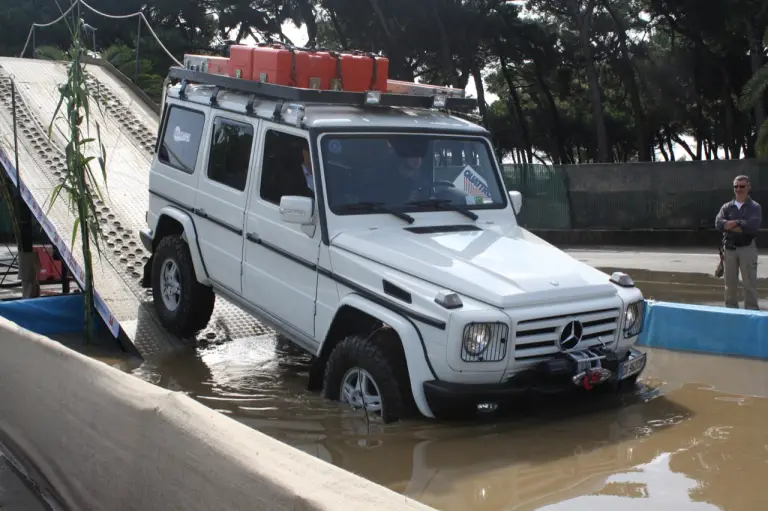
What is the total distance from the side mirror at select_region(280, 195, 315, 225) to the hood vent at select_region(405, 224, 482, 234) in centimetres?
68

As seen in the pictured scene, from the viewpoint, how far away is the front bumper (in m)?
5.16

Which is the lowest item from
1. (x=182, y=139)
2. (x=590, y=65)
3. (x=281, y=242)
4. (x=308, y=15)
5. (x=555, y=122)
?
(x=281, y=242)

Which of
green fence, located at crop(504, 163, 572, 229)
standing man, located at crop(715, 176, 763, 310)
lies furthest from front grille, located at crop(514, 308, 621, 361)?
green fence, located at crop(504, 163, 572, 229)

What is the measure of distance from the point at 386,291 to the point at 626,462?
5.59 ft

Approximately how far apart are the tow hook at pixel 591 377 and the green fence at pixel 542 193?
734 inches

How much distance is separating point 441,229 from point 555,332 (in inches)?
49.1

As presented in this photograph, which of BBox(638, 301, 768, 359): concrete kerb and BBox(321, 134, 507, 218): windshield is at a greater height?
BBox(321, 134, 507, 218): windshield

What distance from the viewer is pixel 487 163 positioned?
6.95 meters

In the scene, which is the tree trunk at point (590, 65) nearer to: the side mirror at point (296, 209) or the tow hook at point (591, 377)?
the side mirror at point (296, 209)

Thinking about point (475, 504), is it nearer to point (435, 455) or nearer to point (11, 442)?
point (435, 455)

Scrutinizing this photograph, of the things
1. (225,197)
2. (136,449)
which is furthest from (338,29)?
(136,449)

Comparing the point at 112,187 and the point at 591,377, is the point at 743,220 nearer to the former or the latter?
the point at 591,377

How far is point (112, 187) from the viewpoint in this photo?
33.1ft

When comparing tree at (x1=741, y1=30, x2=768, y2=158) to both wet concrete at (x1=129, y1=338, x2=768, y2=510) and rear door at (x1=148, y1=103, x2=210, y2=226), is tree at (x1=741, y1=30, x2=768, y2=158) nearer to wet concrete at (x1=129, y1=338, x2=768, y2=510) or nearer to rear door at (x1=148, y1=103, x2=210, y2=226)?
wet concrete at (x1=129, y1=338, x2=768, y2=510)
